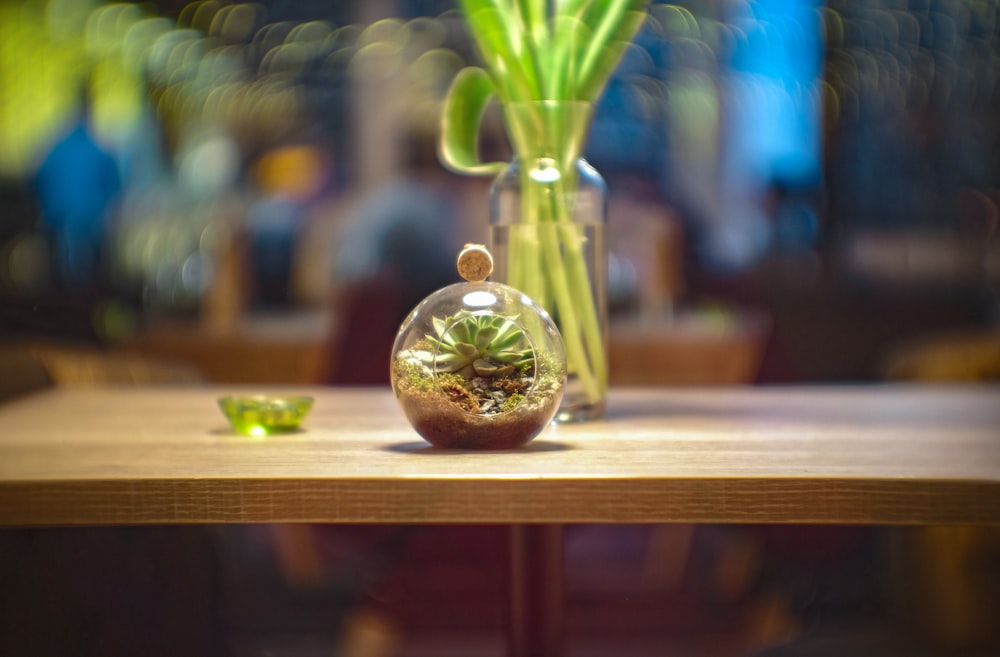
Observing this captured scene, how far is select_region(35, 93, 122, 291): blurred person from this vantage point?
251 inches

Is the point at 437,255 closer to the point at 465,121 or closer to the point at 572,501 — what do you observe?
the point at 465,121

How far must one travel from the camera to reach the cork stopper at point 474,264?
1308 mm

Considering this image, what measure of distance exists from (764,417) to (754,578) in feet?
6.17

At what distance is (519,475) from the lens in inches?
43.2

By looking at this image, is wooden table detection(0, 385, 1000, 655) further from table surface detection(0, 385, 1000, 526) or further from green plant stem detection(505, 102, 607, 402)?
green plant stem detection(505, 102, 607, 402)

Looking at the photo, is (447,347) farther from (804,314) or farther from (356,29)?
(356,29)

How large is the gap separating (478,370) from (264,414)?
30 centimetres

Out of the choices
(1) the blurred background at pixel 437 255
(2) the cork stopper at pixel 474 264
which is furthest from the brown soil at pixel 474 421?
(1) the blurred background at pixel 437 255

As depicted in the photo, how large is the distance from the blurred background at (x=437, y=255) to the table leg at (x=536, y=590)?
1.08 feet

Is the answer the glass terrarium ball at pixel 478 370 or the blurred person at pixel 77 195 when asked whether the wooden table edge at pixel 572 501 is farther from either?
the blurred person at pixel 77 195

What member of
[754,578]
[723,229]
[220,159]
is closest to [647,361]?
[754,578]

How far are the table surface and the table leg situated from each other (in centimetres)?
12

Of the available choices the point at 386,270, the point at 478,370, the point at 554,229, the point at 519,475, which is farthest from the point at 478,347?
the point at 386,270

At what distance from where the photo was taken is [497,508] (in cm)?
109
